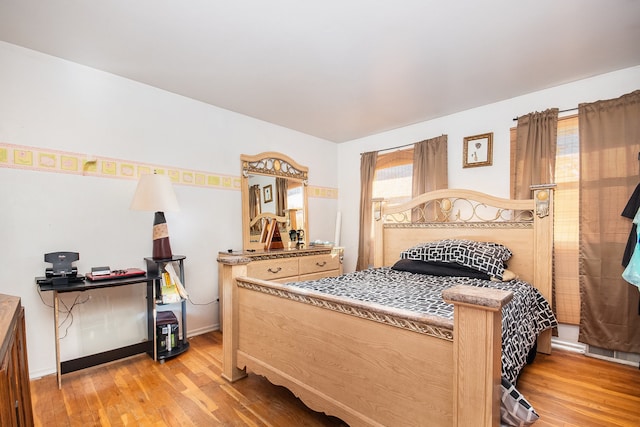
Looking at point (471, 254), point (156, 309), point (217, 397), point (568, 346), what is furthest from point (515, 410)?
point (156, 309)

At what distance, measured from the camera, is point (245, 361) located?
2082 mm

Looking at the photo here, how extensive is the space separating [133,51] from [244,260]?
178cm

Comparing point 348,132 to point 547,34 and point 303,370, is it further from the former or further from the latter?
point 303,370

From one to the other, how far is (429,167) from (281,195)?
1885mm

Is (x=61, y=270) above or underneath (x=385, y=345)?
above

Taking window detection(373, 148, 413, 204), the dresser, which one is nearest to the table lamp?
the dresser

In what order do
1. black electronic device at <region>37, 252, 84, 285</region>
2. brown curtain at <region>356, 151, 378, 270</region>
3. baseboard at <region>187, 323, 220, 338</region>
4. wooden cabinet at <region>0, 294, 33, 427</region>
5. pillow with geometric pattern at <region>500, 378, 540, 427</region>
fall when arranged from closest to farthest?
wooden cabinet at <region>0, 294, 33, 427</region>, pillow with geometric pattern at <region>500, 378, 540, 427</region>, black electronic device at <region>37, 252, 84, 285</region>, baseboard at <region>187, 323, 220, 338</region>, brown curtain at <region>356, 151, 378, 270</region>

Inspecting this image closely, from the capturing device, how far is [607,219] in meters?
2.53

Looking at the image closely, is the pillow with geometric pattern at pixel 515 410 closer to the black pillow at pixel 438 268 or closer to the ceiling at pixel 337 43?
the black pillow at pixel 438 268

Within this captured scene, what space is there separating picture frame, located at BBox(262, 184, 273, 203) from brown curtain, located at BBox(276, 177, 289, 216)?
98mm

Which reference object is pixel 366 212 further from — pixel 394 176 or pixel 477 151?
pixel 477 151

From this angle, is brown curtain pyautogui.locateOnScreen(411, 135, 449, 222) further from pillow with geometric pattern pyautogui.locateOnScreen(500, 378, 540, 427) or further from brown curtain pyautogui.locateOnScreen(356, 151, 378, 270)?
pillow with geometric pattern pyautogui.locateOnScreen(500, 378, 540, 427)

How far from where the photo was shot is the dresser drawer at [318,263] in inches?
141

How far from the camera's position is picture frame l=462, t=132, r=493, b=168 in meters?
3.24
